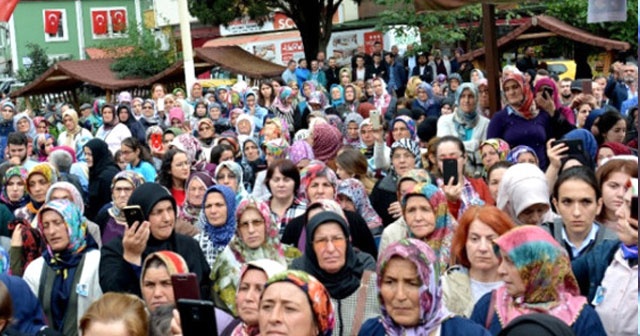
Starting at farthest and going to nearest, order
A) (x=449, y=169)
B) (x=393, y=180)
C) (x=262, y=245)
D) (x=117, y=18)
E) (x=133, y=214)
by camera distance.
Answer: (x=117, y=18) < (x=393, y=180) < (x=449, y=169) < (x=262, y=245) < (x=133, y=214)

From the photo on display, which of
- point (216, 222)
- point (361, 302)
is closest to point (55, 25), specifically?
point (216, 222)

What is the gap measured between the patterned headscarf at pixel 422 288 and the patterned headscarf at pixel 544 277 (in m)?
0.29

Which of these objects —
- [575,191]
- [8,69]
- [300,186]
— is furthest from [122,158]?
[8,69]

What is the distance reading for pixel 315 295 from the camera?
459 cm

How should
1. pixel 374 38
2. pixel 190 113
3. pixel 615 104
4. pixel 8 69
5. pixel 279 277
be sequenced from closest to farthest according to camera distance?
pixel 279 277 < pixel 615 104 < pixel 190 113 < pixel 374 38 < pixel 8 69

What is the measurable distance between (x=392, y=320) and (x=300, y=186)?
381cm

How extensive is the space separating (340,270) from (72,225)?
6.32 feet

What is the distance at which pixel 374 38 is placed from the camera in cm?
3781

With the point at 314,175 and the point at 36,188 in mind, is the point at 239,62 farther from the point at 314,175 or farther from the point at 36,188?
the point at 314,175

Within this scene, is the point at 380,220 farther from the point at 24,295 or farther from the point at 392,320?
the point at 392,320

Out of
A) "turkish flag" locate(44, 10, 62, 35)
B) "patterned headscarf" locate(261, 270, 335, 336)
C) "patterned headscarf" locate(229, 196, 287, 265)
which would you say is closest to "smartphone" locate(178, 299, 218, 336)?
"patterned headscarf" locate(261, 270, 335, 336)

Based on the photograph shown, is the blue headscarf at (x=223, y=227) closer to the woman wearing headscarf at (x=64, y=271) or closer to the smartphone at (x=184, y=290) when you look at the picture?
the woman wearing headscarf at (x=64, y=271)

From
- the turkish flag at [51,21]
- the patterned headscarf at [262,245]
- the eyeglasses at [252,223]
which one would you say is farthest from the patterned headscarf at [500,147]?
the turkish flag at [51,21]

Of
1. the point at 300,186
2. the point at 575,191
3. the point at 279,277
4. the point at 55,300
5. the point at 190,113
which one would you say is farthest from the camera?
the point at 190,113
